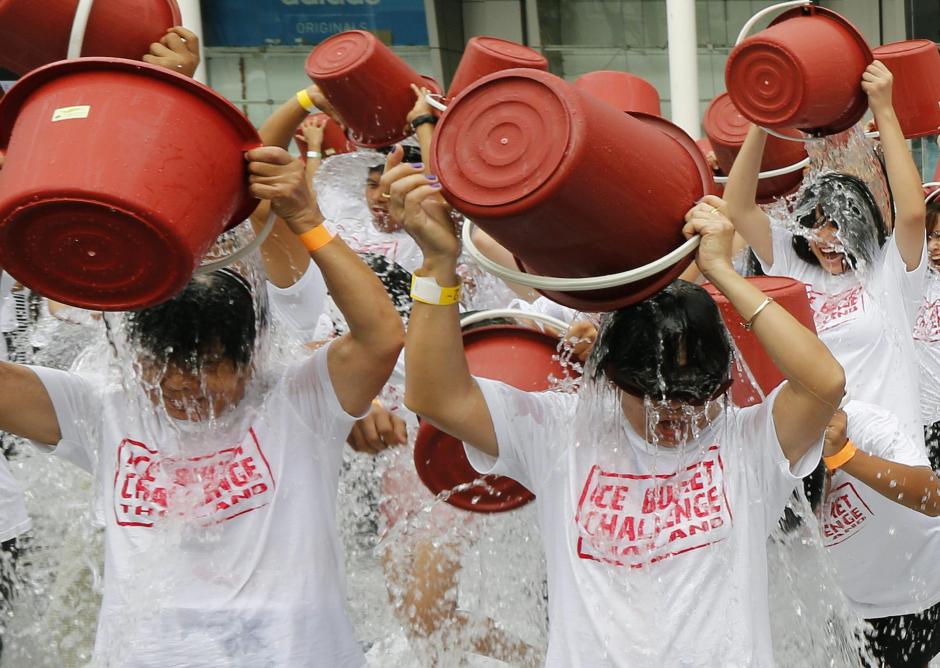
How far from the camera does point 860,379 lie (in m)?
3.54

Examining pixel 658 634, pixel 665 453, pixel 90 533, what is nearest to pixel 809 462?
pixel 665 453

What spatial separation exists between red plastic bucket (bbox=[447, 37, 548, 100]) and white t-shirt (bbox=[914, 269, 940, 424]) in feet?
5.45

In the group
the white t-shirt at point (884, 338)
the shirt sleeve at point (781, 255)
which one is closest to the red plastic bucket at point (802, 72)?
the white t-shirt at point (884, 338)

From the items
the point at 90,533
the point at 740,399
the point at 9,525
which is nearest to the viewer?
the point at 740,399

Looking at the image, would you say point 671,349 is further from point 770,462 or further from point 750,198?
point 750,198

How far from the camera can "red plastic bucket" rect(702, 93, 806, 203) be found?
4.28 m

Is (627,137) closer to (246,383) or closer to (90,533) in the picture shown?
(246,383)

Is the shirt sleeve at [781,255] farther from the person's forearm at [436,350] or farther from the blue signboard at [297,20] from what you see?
the blue signboard at [297,20]

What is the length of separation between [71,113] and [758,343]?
1514mm

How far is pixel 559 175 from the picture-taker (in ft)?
5.90

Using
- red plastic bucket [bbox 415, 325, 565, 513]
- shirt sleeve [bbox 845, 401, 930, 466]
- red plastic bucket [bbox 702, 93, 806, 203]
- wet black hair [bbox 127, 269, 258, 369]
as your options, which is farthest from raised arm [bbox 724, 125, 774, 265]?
wet black hair [bbox 127, 269, 258, 369]

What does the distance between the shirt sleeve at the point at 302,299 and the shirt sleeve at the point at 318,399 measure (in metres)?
0.68

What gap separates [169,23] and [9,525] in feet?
4.53

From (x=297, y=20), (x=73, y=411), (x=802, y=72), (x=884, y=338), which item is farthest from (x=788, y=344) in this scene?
(x=297, y=20)
